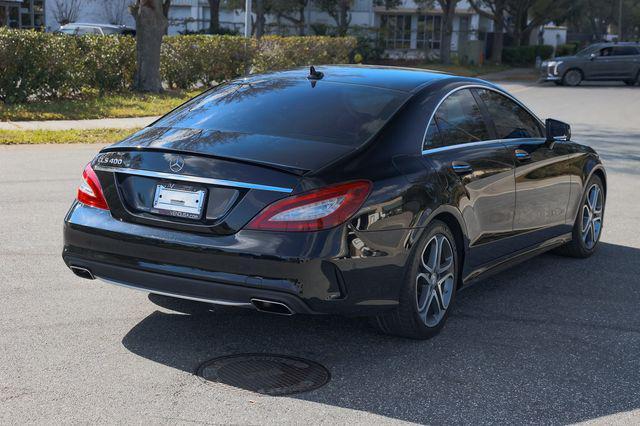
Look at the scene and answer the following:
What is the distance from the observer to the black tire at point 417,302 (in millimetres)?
5055

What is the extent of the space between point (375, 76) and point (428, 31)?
57.1 m


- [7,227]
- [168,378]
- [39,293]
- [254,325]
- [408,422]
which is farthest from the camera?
[7,227]

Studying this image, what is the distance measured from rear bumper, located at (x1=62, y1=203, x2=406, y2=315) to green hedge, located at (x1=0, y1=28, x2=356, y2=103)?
13.8 meters

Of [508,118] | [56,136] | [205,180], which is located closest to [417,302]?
[205,180]

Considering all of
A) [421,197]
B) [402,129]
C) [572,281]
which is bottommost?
[572,281]

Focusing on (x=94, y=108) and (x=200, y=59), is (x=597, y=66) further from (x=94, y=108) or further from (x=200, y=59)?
(x=94, y=108)

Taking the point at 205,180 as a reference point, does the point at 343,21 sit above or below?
above

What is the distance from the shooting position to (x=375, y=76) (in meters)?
6.00

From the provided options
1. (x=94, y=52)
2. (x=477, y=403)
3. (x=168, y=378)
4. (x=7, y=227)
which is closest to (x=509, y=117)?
(x=477, y=403)

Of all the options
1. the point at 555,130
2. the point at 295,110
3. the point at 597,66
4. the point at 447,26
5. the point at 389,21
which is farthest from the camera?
the point at 389,21

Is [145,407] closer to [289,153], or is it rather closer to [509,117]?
[289,153]

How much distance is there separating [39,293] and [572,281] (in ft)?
12.7

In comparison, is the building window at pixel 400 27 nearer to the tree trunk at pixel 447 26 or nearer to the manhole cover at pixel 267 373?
the tree trunk at pixel 447 26

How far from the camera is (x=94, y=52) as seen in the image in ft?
65.9
